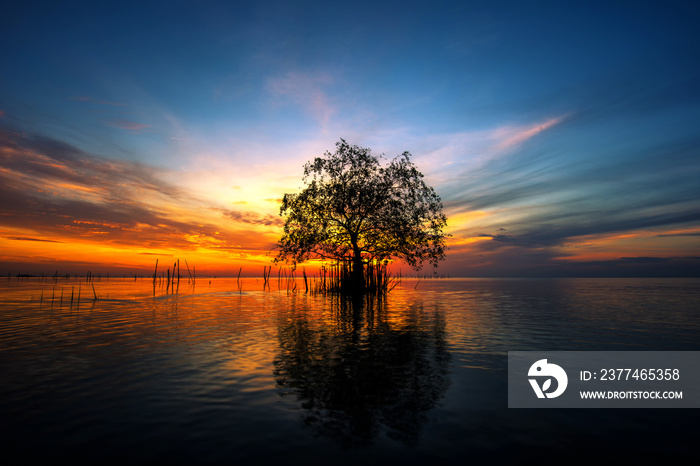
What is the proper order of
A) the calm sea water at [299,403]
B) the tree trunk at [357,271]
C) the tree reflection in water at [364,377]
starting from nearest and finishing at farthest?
the calm sea water at [299,403]
the tree reflection in water at [364,377]
the tree trunk at [357,271]

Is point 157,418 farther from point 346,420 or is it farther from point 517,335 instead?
point 517,335

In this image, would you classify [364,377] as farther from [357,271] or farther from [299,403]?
[357,271]

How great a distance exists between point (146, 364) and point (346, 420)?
721cm

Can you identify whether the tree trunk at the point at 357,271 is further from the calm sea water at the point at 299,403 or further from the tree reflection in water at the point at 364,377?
the calm sea water at the point at 299,403

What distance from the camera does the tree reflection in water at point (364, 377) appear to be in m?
6.31

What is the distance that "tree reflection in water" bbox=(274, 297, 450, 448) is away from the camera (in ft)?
20.7

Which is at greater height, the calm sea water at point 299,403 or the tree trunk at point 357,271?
the tree trunk at point 357,271

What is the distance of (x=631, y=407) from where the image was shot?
736 centimetres

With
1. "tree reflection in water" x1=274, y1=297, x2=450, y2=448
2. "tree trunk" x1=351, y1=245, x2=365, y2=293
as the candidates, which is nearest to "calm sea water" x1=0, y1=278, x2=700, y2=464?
"tree reflection in water" x1=274, y1=297, x2=450, y2=448

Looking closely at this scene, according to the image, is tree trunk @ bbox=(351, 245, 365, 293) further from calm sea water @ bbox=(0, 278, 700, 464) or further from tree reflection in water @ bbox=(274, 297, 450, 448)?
calm sea water @ bbox=(0, 278, 700, 464)

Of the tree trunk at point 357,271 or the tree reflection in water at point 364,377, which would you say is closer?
the tree reflection in water at point 364,377

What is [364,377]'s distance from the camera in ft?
30.1

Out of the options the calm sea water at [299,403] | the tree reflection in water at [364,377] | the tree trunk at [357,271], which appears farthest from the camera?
the tree trunk at [357,271]

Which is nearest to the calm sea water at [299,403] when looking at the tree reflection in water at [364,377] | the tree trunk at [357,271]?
the tree reflection in water at [364,377]
